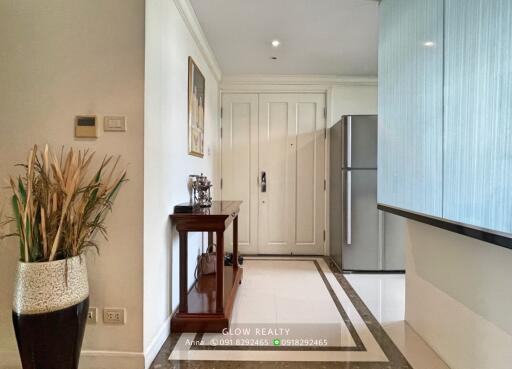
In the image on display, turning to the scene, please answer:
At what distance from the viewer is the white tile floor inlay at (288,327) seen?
1765 millimetres

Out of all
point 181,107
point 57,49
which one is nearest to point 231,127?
point 181,107

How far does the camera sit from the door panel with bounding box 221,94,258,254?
4.09 meters

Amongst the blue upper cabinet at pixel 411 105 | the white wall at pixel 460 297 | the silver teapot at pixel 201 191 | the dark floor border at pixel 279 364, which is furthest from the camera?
the silver teapot at pixel 201 191

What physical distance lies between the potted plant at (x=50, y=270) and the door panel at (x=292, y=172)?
113 inches

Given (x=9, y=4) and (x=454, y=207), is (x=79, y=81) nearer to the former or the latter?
(x=9, y=4)

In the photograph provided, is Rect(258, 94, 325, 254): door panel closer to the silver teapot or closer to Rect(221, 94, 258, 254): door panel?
Rect(221, 94, 258, 254): door panel

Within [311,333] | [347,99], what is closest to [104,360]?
[311,333]

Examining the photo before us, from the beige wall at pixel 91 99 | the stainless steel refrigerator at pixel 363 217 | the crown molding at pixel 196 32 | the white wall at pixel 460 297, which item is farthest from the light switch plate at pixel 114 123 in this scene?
the stainless steel refrigerator at pixel 363 217

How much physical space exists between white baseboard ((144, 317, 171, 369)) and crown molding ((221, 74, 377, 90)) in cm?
323

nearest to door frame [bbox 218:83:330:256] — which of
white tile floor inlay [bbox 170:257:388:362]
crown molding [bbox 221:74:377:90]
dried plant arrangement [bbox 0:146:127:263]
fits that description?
crown molding [bbox 221:74:377:90]

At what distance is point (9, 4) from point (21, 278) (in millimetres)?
1531

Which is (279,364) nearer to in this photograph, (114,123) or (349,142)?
(114,123)

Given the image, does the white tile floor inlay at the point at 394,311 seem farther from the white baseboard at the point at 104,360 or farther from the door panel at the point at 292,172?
the white baseboard at the point at 104,360

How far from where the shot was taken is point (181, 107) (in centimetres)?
232
